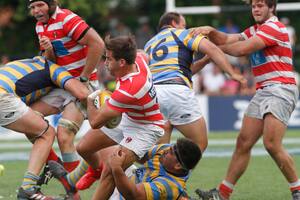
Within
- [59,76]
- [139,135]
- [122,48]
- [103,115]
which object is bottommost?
[139,135]

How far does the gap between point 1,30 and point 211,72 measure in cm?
666

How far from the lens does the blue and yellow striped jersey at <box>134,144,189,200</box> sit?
717 centimetres

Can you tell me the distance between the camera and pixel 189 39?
8.43m

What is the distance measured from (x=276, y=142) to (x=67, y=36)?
93.7 inches

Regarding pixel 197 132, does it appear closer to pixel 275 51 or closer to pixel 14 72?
pixel 275 51

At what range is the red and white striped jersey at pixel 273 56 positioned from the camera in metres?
8.19

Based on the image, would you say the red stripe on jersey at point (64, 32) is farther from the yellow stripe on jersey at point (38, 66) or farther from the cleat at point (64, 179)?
the cleat at point (64, 179)

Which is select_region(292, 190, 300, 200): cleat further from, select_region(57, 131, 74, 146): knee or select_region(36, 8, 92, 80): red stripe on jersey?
select_region(36, 8, 92, 80): red stripe on jersey

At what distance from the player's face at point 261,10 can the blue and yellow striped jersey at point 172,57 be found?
72 cm

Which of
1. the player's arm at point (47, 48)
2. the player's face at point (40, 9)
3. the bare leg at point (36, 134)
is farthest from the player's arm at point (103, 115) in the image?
the player's face at point (40, 9)

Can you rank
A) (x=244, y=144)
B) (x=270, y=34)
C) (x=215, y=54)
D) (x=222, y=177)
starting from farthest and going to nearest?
(x=222, y=177)
(x=244, y=144)
(x=270, y=34)
(x=215, y=54)

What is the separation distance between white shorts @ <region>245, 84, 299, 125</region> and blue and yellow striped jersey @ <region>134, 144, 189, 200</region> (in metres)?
1.21

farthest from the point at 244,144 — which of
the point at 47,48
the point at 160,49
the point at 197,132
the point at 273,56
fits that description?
the point at 47,48

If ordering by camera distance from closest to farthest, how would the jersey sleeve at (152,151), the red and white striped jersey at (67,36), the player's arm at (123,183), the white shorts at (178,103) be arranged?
the player's arm at (123,183) < the jersey sleeve at (152,151) < the red and white striped jersey at (67,36) < the white shorts at (178,103)
